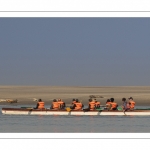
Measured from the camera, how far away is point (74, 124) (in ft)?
112

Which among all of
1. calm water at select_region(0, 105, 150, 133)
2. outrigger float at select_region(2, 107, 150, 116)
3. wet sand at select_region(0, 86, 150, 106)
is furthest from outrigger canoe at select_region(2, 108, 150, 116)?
wet sand at select_region(0, 86, 150, 106)

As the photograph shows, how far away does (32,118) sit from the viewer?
39.1m

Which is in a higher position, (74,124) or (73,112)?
(73,112)

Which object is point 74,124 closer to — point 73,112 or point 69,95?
point 73,112

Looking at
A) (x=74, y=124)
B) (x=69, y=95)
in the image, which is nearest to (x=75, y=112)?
(x=74, y=124)

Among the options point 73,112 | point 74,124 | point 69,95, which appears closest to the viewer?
point 74,124

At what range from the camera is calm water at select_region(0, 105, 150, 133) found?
101 feet

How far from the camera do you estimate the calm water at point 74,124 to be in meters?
30.7

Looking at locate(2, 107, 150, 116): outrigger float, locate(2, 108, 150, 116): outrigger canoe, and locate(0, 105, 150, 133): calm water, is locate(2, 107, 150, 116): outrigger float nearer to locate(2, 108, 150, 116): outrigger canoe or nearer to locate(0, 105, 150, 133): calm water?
locate(2, 108, 150, 116): outrigger canoe

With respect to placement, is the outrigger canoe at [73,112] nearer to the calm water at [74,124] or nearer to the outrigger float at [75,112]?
the outrigger float at [75,112]

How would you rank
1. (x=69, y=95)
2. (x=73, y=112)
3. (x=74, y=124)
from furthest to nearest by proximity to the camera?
(x=69, y=95), (x=73, y=112), (x=74, y=124)

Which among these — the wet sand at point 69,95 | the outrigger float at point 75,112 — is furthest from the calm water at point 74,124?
the wet sand at point 69,95

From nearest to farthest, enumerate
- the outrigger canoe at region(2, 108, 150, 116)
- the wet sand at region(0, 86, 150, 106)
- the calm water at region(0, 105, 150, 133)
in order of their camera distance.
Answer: the calm water at region(0, 105, 150, 133) → the outrigger canoe at region(2, 108, 150, 116) → the wet sand at region(0, 86, 150, 106)
